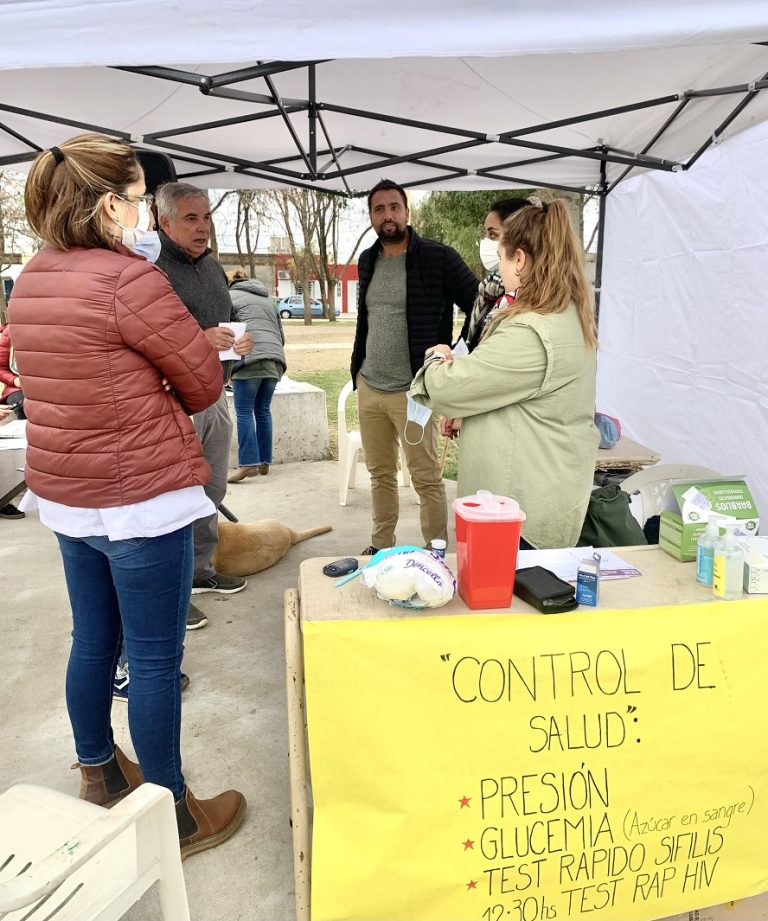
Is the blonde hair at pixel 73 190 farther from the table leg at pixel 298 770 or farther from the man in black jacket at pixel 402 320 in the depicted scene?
the man in black jacket at pixel 402 320

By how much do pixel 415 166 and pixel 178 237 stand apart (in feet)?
8.10

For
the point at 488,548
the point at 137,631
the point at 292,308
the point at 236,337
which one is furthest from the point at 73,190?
the point at 292,308

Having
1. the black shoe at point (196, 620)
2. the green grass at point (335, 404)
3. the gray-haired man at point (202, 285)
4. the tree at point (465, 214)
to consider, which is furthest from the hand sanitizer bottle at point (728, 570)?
the tree at point (465, 214)

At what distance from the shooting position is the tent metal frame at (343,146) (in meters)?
3.06

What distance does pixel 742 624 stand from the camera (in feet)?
5.03

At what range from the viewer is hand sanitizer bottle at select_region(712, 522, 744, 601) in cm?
159

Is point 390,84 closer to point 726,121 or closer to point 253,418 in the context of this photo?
point 726,121

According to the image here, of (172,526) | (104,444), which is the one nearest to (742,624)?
(172,526)

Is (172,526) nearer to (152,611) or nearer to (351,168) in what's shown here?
(152,611)

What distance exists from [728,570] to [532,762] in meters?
0.59

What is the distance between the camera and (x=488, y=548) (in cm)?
153

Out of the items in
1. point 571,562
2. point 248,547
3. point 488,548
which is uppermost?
point 488,548

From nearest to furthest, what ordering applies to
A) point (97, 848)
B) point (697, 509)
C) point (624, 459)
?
point (97, 848)
point (697, 509)
point (624, 459)

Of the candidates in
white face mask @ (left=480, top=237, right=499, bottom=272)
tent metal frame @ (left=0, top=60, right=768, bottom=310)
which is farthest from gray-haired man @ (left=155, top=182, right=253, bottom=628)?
white face mask @ (left=480, top=237, right=499, bottom=272)
